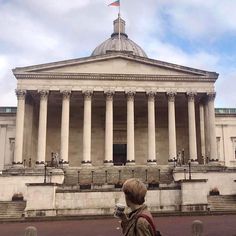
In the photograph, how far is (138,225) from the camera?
15.7ft

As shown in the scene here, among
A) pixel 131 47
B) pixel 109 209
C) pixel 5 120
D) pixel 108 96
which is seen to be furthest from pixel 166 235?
pixel 131 47

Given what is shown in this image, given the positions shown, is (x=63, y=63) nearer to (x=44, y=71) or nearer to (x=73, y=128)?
(x=44, y=71)

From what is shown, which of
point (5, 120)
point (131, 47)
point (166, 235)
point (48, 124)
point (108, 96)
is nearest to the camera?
point (166, 235)

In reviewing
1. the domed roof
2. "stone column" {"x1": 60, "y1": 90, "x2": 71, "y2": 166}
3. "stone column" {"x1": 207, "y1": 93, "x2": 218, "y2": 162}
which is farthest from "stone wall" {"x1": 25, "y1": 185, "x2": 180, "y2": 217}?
the domed roof

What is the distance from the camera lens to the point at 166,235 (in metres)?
17.6

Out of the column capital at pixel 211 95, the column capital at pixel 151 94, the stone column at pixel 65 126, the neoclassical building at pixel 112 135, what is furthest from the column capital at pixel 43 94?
the column capital at pixel 211 95

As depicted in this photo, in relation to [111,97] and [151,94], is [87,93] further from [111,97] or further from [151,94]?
[151,94]

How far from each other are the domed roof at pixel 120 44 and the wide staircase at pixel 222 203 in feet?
142

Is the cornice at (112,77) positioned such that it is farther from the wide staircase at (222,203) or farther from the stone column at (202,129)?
the wide staircase at (222,203)

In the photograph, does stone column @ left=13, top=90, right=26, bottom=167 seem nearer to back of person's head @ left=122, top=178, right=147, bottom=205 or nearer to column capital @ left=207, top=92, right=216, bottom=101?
column capital @ left=207, top=92, right=216, bottom=101

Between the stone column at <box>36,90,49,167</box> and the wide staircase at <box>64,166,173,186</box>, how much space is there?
13.4 ft

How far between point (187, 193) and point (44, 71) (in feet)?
84.8

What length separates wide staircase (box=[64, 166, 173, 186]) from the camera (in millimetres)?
42531

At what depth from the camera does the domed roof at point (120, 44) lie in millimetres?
73188
